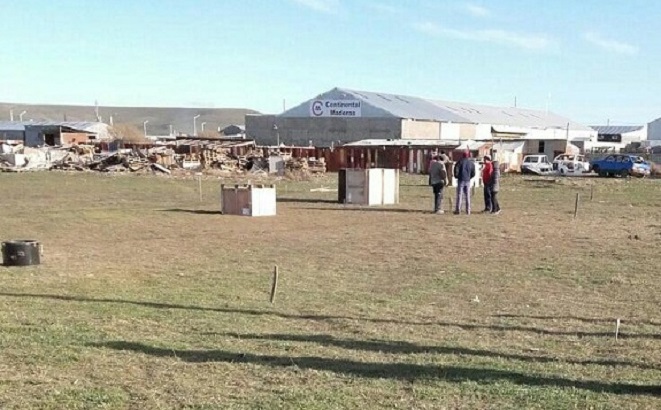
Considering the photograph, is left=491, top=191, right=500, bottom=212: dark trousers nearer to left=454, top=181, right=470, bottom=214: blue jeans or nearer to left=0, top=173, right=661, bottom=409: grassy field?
left=454, top=181, right=470, bottom=214: blue jeans

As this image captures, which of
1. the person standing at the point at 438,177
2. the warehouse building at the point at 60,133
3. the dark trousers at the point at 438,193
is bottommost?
the dark trousers at the point at 438,193

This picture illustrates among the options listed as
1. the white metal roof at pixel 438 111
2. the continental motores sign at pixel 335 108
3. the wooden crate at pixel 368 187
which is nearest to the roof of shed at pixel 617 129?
the white metal roof at pixel 438 111

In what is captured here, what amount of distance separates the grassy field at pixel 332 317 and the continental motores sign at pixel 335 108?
53.5 metres

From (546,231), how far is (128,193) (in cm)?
1823

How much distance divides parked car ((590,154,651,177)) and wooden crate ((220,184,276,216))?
106 ft

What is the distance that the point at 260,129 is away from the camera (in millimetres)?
74812

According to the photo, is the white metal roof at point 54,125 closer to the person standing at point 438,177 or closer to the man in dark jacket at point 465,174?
the person standing at point 438,177

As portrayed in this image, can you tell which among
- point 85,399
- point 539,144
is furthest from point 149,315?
point 539,144

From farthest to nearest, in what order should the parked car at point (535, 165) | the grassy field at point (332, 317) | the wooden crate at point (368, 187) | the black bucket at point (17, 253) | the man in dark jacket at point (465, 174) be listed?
the parked car at point (535, 165) < the wooden crate at point (368, 187) < the man in dark jacket at point (465, 174) < the black bucket at point (17, 253) < the grassy field at point (332, 317)

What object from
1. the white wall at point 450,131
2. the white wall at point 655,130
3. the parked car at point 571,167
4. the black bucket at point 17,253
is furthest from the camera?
the white wall at point 655,130

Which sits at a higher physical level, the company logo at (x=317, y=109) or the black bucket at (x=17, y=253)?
the company logo at (x=317, y=109)

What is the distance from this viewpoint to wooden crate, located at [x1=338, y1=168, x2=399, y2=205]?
23.0m

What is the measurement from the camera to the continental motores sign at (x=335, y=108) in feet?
230

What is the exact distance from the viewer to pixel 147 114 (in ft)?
606
